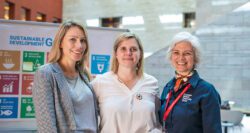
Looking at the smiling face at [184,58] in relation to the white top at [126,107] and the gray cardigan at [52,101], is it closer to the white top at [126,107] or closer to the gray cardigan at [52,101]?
the white top at [126,107]

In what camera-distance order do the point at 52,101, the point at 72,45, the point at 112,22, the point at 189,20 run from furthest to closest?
the point at 112,22
the point at 189,20
the point at 72,45
the point at 52,101

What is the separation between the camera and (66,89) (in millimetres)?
2699

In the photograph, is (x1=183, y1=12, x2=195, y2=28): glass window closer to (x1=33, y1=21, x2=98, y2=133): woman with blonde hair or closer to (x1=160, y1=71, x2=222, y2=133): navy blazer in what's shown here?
(x1=33, y1=21, x2=98, y2=133): woman with blonde hair

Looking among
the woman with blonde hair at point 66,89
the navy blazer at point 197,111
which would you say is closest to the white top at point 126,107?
the woman with blonde hair at point 66,89

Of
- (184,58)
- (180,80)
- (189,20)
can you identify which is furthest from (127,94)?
(189,20)

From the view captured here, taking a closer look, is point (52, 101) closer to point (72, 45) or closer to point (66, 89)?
point (66, 89)

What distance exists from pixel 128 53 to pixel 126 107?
0.47 meters

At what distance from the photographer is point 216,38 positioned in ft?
31.6

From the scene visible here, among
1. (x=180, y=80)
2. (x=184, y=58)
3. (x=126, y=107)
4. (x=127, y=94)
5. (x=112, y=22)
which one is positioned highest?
(x=112, y=22)

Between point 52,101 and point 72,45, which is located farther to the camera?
point 72,45

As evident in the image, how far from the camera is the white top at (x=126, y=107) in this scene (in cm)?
301

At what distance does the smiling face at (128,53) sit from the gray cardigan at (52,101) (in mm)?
608

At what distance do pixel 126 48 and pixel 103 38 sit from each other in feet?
6.24

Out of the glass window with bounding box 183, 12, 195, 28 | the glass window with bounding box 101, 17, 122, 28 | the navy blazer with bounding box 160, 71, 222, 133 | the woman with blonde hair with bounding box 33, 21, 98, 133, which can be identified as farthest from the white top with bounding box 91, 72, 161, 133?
the glass window with bounding box 101, 17, 122, 28
